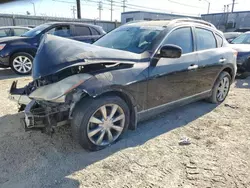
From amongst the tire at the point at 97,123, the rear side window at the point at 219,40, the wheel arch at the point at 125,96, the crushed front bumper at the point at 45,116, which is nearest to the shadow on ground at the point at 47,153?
the tire at the point at 97,123

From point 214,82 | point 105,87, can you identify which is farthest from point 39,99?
point 214,82

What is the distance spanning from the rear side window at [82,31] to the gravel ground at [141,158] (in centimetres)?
496

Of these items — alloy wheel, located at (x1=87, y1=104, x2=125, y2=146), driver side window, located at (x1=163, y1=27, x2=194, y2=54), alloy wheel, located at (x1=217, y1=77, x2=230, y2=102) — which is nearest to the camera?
alloy wheel, located at (x1=87, y1=104, x2=125, y2=146)

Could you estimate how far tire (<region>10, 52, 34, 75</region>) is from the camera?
706cm

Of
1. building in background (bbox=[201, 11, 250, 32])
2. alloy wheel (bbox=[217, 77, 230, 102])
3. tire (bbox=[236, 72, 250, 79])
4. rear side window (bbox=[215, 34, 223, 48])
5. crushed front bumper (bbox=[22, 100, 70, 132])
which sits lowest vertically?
tire (bbox=[236, 72, 250, 79])

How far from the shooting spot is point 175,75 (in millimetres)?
3477

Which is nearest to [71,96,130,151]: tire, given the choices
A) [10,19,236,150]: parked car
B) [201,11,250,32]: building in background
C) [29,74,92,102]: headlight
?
[10,19,236,150]: parked car

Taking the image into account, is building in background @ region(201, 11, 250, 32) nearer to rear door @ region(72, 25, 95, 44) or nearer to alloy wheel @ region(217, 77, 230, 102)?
rear door @ region(72, 25, 95, 44)

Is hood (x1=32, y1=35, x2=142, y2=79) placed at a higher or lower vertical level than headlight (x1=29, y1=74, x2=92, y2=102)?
higher

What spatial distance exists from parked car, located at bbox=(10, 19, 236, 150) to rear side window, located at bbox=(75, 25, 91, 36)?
14.5 ft

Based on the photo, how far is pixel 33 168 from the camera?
2533 mm

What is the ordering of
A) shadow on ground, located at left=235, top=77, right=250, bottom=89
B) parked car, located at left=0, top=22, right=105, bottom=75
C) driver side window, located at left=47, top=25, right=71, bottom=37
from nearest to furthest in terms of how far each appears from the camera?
shadow on ground, located at left=235, top=77, right=250, bottom=89 → parked car, located at left=0, top=22, right=105, bottom=75 → driver side window, located at left=47, top=25, right=71, bottom=37

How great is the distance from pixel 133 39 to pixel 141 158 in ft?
6.24

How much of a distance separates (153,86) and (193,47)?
127 centimetres
